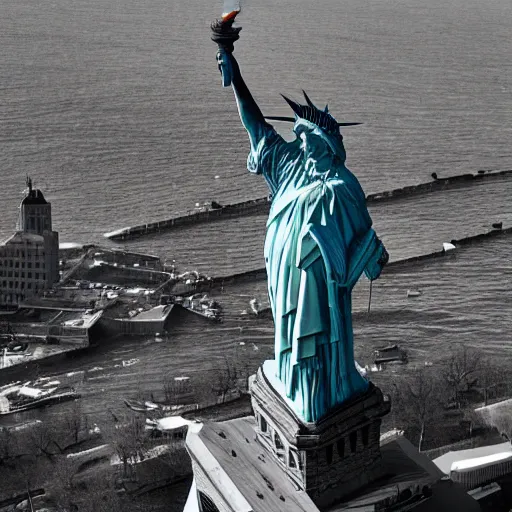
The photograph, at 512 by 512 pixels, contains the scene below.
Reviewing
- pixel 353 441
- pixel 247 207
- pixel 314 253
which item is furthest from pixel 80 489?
pixel 247 207

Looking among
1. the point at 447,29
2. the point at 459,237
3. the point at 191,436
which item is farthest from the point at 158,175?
the point at 447,29

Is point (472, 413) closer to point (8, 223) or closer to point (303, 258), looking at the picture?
point (303, 258)

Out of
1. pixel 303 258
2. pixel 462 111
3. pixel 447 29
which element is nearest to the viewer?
pixel 303 258

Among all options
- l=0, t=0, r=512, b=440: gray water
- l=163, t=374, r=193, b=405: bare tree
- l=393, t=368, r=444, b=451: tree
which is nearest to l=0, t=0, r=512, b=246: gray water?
l=0, t=0, r=512, b=440: gray water

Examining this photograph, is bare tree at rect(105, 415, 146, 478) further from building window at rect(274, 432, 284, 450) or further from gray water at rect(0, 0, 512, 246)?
gray water at rect(0, 0, 512, 246)

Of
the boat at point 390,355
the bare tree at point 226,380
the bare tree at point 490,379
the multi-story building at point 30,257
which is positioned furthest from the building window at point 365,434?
the multi-story building at point 30,257

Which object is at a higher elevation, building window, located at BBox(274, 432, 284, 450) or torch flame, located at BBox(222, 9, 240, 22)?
torch flame, located at BBox(222, 9, 240, 22)

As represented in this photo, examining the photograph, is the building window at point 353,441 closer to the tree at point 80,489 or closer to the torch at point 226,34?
the tree at point 80,489
